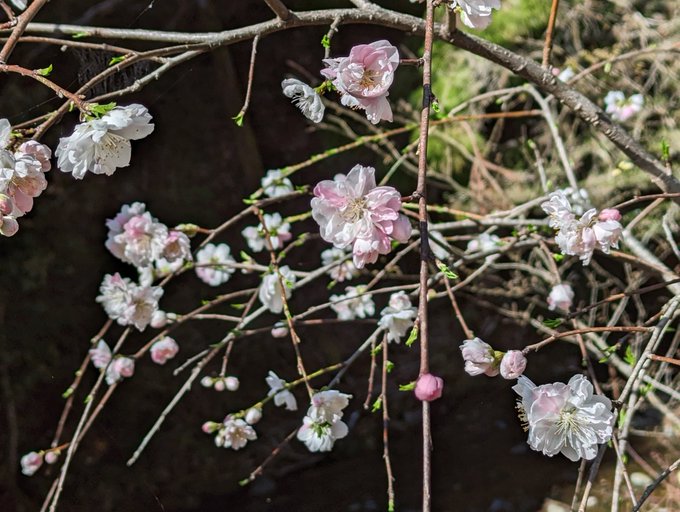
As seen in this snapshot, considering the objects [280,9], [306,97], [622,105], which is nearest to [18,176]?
[306,97]

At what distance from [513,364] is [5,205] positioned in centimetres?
60

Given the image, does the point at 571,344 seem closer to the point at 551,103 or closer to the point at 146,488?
the point at 551,103

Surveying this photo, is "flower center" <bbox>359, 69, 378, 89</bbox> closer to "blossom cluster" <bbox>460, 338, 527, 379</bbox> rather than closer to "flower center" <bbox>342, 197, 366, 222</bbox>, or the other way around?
"flower center" <bbox>342, 197, 366, 222</bbox>

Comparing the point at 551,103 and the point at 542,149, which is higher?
the point at 551,103

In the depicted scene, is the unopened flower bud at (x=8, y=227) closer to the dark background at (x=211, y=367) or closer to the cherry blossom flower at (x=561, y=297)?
the cherry blossom flower at (x=561, y=297)

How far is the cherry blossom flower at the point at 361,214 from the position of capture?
0.78 m

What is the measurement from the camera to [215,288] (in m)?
2.77

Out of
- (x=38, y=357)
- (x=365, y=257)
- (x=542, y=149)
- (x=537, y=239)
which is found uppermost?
(x=365, y=257)

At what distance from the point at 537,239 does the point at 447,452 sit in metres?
1.34

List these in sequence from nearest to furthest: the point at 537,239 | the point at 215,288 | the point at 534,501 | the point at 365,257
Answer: the point at 365,257 < the point at 537,239 < the point at 534,501 < the point at 215,288

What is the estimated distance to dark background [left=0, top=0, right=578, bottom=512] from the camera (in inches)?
90.5

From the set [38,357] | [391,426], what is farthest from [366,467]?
[38,357]

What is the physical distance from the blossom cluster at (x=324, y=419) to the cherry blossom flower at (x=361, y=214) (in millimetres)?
408

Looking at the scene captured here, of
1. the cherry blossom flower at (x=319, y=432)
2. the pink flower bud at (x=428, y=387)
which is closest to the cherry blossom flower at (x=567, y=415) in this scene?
the pink flower bud at (x=428, y=387)
